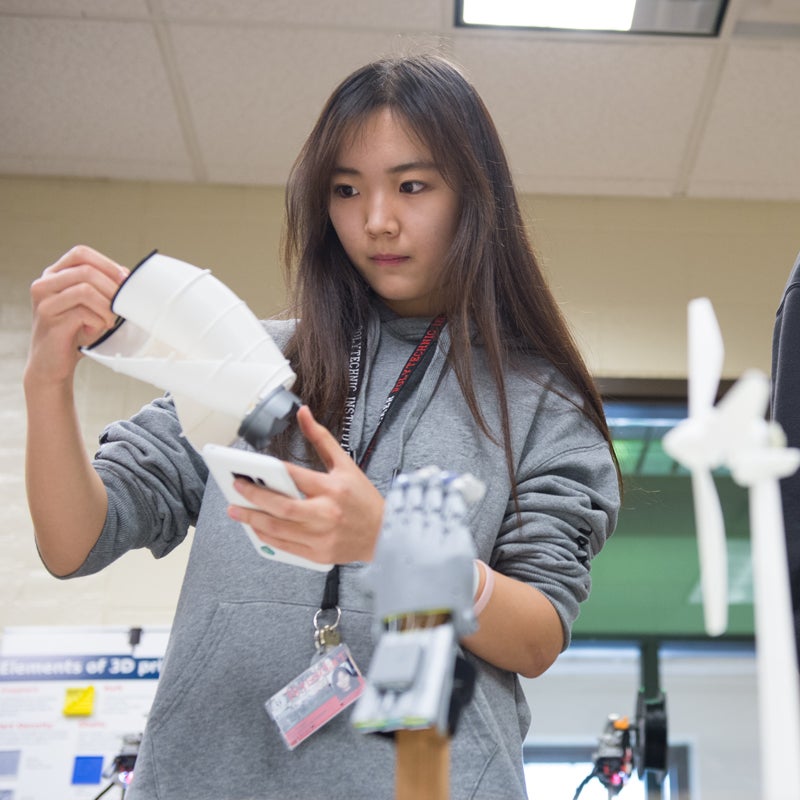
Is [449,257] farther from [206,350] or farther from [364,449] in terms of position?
[206,350]

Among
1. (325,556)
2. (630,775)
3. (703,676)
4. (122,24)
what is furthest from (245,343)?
(703,676)

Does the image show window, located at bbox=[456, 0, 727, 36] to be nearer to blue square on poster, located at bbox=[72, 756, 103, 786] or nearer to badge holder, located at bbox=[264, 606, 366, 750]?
blue square on poster, located at bbox=[72, 756, 103, 786]

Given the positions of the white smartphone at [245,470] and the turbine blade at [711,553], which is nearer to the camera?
the turbine blade at [711,553]

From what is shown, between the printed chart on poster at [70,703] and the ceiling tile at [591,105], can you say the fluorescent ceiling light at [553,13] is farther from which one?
the printed chart on poster at [70,703]

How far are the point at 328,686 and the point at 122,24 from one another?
92.0 inches

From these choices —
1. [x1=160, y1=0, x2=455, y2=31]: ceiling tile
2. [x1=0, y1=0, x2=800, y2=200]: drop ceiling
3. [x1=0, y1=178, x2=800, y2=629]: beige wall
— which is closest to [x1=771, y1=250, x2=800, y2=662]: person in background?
[x1=0, y1=0, x2=800, y2=200]: drop ceiling

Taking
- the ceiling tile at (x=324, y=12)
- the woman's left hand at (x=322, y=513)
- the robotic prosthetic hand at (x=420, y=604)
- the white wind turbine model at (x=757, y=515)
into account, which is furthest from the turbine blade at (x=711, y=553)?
the ceiling tile at (x=324, y=12)

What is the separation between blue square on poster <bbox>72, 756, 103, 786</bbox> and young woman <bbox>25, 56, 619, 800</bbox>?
1.55 m

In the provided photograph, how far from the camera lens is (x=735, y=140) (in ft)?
10.8

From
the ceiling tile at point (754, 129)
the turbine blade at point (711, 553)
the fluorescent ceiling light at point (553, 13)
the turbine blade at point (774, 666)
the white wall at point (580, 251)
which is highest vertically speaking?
the ceiling tile at point (754, 129)

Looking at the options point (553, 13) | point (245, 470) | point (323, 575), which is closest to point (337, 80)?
point (553, 13)

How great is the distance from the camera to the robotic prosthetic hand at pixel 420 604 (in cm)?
52

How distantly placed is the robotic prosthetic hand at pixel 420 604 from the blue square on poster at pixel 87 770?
89.2 inches

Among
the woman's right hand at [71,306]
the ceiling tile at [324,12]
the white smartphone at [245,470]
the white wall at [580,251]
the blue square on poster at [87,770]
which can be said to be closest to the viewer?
the white smartphone at [245,470]
